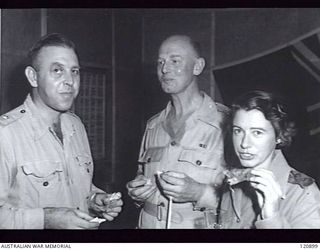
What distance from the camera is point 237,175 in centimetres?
205

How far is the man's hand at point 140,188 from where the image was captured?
2102mm

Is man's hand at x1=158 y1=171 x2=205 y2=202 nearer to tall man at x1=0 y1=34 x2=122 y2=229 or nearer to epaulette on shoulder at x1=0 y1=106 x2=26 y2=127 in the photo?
tall man at x1=0 y1=34 x2=122 y2=229

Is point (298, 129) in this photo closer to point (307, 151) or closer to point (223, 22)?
point (307, 151)

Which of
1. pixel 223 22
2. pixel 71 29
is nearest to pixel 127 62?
pixel 71 29

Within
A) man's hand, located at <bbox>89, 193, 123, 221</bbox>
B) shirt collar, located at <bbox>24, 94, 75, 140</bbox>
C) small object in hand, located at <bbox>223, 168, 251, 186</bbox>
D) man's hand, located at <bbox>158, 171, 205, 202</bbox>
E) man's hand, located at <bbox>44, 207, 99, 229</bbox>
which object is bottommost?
man's hand, located at <bbox>44, 207, 99, 229</bbox>

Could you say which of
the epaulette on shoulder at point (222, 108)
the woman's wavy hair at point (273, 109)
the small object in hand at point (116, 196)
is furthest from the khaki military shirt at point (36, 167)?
the woman's wavy hair at point (273, 109)

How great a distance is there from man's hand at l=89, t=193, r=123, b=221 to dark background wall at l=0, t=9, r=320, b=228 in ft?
0.10

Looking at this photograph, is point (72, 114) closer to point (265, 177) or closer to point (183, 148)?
point (183, 148)

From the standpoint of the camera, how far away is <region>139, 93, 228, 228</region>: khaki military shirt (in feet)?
6.79

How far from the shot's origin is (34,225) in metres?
2.08

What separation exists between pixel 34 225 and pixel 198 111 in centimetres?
81

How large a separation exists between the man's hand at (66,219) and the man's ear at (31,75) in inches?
20.1

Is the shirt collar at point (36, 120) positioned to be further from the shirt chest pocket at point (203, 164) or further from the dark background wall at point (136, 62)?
the shirt chest pocket at point (203, 164)

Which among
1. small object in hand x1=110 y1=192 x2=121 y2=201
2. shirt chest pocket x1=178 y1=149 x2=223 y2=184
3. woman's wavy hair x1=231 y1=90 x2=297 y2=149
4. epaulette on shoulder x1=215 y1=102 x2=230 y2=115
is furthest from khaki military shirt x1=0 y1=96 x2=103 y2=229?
woman's wavy hair x1=231 y1=90 x2=297 y2=149
